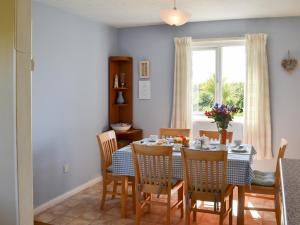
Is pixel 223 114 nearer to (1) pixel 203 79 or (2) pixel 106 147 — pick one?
(2) pixel 106 147

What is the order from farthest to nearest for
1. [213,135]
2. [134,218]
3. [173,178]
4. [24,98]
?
[213,135] → [134,218] → [173,178] → [24,98]

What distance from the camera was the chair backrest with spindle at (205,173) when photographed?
2.91m

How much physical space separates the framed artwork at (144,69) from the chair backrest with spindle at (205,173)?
248 centimetres

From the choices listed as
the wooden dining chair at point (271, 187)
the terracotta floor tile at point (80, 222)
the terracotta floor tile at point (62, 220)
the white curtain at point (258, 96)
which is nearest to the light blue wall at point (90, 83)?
the white curtain at point (258, 96)

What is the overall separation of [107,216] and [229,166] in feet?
4.92

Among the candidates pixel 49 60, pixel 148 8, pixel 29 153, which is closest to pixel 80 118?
pixel 49 60

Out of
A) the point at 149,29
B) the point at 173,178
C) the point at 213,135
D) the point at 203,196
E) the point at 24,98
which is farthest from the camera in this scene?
the point at 149,29

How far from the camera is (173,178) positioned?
3346 millimetres

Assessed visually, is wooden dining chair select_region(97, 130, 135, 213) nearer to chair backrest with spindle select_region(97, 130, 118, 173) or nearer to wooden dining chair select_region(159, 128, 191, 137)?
chair backrest with spindle select_region(97, 130, 118, 173)

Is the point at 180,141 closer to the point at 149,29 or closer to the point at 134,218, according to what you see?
the point at 134,218

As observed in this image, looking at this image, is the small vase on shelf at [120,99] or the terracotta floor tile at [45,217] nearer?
the terracotta floor tile at [45,217]

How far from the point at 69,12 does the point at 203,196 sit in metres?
2.83

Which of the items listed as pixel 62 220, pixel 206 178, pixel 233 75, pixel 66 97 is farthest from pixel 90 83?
pixel 206 178

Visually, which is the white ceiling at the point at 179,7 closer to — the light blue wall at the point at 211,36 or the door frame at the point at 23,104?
the light blue wall at the point at 211,36
